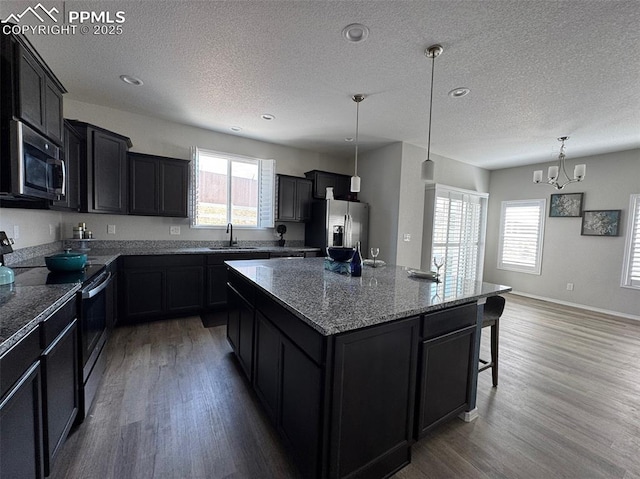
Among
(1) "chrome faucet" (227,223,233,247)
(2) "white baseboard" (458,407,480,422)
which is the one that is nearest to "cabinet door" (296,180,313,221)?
(1) "chrome faucet" (227,223,233,247)

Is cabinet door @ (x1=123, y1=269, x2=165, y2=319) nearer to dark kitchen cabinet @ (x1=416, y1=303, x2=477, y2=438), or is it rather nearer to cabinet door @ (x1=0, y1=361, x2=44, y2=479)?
cabinet door @ (x1=0, y1=361, x2=44, y2=479)

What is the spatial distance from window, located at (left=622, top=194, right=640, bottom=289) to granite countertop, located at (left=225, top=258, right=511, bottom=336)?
4438 millimetres

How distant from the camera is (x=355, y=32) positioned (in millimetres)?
1917

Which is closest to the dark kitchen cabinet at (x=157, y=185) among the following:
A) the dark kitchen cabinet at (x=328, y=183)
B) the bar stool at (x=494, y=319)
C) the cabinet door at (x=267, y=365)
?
the dark kitchen cabinet at (x=328, y=183)

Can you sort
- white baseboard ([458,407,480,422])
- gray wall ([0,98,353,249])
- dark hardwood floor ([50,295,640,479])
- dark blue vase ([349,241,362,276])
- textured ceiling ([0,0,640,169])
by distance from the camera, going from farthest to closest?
gray wall ([0,98,353,249]), dark blue vase ([349,241,362,276]), white baseboard ([458,407,480,422]), textured ceiling ([0,0,640,169]), dark hardwood floor ([50,295,640,479])

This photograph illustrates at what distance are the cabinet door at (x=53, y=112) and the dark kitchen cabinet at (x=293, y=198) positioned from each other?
2.85 metres

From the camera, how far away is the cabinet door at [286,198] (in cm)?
464

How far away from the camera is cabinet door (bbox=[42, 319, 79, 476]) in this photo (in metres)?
1.22

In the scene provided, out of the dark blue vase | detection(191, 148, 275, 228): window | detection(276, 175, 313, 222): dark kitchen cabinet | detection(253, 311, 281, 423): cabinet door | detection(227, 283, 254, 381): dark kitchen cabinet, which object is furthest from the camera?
detection(276, 175, 313, 222): dark kitchen cabinet

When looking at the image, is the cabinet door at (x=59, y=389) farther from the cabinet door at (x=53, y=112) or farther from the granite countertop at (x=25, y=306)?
the cabinet door at (x=53, y=112)

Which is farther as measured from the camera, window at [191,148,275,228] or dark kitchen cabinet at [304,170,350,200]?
dark kitchen cabinet at [304,170,350,200]

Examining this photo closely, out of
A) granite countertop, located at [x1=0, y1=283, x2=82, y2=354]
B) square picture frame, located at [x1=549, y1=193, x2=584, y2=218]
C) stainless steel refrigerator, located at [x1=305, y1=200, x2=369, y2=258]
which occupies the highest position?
square picture frame, located at [x1=549, y1=193, x2=584, y2=218]

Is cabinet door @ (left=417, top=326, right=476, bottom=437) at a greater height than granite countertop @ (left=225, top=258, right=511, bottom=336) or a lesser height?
lesser

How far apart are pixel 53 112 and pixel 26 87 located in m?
0.46
